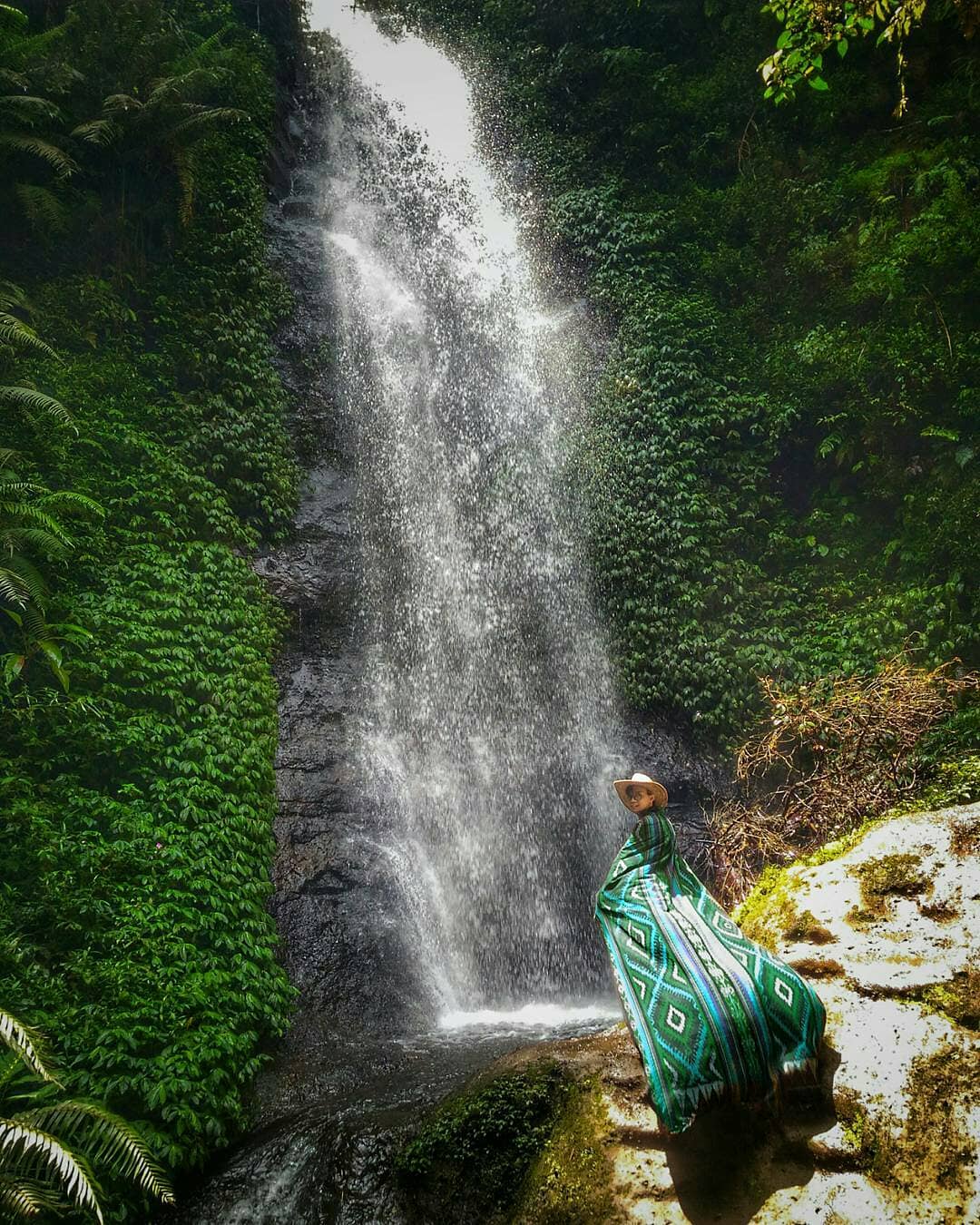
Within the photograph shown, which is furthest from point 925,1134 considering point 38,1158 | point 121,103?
point 121,103

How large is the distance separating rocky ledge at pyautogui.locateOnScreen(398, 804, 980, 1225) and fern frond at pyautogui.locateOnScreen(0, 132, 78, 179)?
10.5 metres

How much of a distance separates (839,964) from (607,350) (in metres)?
10.6

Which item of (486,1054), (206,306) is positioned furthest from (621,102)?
(486,1054)

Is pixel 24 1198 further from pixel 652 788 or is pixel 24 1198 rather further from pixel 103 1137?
pixel 652 788

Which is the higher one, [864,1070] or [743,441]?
[743,441]

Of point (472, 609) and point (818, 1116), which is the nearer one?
point (818, 1116)

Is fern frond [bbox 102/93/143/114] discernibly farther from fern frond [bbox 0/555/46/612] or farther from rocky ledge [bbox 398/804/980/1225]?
rocky ledge [bbox 398/804/980/1225]

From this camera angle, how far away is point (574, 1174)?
307cm

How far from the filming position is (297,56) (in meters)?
15.8

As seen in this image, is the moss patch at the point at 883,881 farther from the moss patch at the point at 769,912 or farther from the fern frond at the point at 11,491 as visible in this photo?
the fern frond at the point at 11,491

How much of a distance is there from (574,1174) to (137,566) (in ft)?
22.4

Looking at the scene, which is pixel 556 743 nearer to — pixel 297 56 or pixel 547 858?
pixel 547 858

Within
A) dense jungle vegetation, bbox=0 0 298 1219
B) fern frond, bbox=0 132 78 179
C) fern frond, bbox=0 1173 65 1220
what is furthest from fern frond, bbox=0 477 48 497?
fern frond, bbox=0 1173 65 1220

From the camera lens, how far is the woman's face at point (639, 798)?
3311mm
